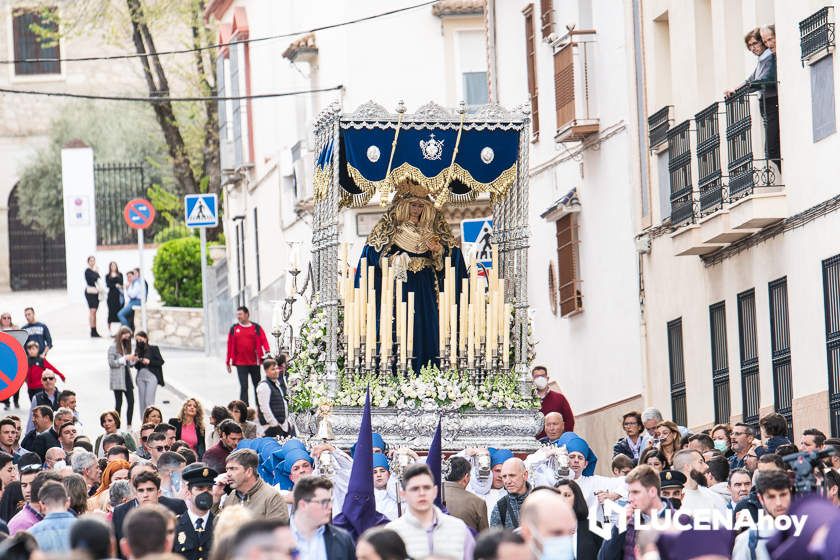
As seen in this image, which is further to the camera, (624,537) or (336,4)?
(336,4)

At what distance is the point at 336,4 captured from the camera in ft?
117

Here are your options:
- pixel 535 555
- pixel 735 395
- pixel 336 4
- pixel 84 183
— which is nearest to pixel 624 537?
pixel 535 555

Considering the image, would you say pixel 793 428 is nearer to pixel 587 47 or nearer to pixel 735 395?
pixel 735 395

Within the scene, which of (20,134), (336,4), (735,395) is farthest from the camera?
(20,134)

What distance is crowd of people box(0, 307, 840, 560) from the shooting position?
9.85 meters

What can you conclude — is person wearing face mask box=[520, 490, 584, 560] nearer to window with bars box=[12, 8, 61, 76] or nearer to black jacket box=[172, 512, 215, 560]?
black jacket box=[172, 512, 215, 560]

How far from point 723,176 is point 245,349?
29.9 feet

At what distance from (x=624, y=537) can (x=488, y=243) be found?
987 cm

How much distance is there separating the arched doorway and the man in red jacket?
1122 inches

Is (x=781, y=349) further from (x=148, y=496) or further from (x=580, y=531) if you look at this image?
(x=148, y=496)

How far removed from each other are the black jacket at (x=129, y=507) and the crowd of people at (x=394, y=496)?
0.05 feet

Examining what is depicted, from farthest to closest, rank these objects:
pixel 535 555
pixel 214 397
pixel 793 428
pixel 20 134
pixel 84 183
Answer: pixel 20 134 < pixel 84 183 < pixel 214 397 < pixel 793 428 < pixel 535 555

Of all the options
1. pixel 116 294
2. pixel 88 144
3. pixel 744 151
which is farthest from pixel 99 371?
pixel 88 144

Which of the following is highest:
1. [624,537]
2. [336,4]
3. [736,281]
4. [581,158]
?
[336,4]
